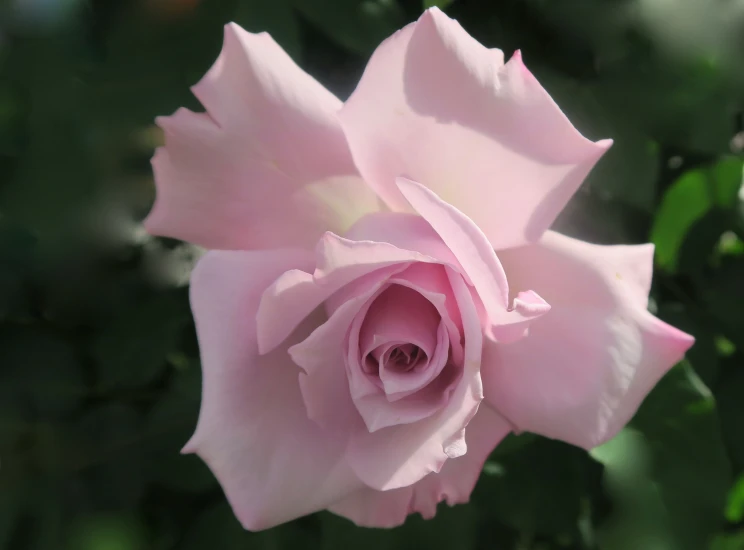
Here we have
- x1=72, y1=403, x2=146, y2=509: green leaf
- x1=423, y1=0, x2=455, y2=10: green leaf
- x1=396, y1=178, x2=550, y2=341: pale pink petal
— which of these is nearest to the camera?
x1=396, y1=178, x2=550, y2=341: pale pink petal

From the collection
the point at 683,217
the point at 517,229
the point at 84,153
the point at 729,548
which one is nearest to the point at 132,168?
the point at 84,153

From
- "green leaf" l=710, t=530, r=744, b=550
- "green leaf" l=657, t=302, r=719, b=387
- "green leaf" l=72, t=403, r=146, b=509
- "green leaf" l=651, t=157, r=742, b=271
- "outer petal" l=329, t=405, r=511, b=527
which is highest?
"green leaf" l=651, t=157, r=742, b=271

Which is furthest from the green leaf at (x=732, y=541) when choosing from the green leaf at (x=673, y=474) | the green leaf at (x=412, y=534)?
the green leaf at (x=412, y=534)

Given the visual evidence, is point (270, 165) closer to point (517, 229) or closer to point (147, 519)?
point (517, 229)

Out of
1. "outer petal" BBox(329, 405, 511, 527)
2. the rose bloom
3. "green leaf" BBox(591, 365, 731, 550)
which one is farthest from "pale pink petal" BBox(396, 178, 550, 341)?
"green leaf" BBox(591, 365, 731, 550)

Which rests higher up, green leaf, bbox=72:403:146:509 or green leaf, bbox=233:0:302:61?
green leaf, bbox=233:0:302:61

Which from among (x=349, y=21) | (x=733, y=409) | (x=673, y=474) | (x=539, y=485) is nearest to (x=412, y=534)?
(x=539, y=485)

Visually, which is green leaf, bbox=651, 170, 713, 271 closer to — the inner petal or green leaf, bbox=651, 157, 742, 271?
green leaf, bbox=651, 157, 742, 271
